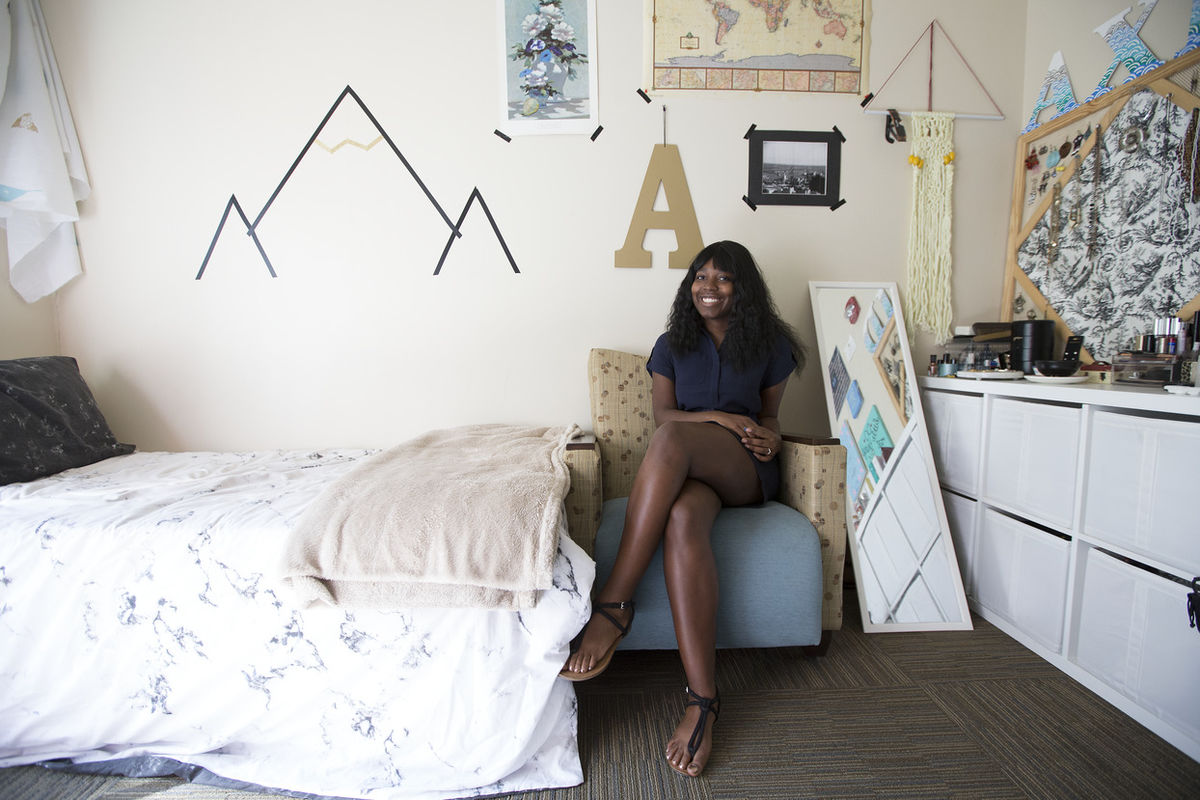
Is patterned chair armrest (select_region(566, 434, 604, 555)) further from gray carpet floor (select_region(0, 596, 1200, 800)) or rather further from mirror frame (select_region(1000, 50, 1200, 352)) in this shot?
mirror frame (select_region(1000, 50, 1200, 352))

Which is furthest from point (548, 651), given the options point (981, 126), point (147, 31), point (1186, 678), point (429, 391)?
point (147, 31)

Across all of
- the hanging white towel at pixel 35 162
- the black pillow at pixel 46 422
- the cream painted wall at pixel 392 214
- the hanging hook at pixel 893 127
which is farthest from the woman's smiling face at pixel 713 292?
the hanging white towel at pixel 35 162

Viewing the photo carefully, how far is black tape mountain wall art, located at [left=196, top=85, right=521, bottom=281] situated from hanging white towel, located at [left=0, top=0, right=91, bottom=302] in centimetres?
51

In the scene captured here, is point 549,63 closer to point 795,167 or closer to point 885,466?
point 795,167

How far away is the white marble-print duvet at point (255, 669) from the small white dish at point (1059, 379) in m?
1.62

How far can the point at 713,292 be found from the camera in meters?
1.71

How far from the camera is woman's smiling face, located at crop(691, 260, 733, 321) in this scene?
5.60 ft

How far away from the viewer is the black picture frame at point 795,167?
204cm

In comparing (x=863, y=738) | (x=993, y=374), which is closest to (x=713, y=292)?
(x=993, y=374)

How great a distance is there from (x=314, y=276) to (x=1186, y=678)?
2966 millimetres

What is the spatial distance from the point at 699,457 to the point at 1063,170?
187 cm

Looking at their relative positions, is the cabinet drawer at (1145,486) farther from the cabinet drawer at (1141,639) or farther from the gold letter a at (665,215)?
the gold letter a at (665,215)

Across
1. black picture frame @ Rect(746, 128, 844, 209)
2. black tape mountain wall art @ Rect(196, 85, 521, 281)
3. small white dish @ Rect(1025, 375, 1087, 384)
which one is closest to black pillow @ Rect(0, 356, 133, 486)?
black tape mountain wall art @ Rect(196, 85, 521, 281)

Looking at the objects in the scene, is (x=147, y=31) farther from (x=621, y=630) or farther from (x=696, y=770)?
(x=696, y=770)
